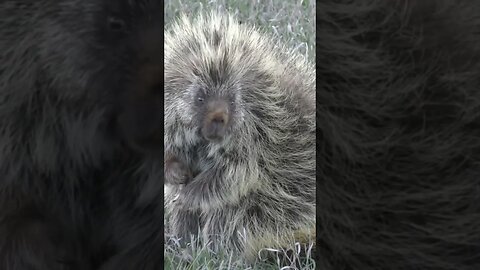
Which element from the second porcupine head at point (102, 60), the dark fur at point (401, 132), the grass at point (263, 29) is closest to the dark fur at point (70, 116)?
the second porcupine head at point (102, 60)

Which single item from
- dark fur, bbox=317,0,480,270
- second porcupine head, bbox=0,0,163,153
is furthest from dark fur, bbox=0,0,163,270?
dark fur, bbox=317,0,480,270

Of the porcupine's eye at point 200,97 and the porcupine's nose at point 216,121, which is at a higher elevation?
the porcupine's eye at point 200,97

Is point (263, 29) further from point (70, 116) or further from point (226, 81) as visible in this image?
point (70, 116)

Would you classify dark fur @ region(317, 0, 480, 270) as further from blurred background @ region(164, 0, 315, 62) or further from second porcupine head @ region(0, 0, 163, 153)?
second porcupine head @ region(0, 0, 163, 153)

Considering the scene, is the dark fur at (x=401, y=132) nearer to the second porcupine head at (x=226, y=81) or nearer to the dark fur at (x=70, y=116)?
the second porcupine head at (x=226, y=81)

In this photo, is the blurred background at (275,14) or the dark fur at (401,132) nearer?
the dark fur at (401,132)

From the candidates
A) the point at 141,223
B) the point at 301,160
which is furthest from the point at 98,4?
the point at 301,160

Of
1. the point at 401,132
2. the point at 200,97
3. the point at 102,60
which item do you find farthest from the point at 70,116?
the point at 401,132
